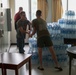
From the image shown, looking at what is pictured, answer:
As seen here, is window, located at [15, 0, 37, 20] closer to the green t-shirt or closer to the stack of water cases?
the stack of water cases

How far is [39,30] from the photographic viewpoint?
464 cm

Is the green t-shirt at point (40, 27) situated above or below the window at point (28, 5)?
below

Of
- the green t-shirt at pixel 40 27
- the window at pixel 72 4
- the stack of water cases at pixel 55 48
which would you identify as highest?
the window at pixel 72 4

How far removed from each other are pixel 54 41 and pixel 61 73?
2.99 ft

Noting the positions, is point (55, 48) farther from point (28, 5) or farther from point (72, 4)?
point (28, 5)

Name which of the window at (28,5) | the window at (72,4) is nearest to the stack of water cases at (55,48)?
the window at (72,4)

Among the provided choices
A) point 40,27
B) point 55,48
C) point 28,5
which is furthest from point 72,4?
point 40,27

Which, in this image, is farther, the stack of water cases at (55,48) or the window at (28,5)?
the window at (28,5)

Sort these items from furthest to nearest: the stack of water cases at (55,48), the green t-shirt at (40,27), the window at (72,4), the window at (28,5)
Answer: the window at (28,5) → the window at (72,4) → the stack of water cases at (55,48) → the green t-shirt at (40,27)

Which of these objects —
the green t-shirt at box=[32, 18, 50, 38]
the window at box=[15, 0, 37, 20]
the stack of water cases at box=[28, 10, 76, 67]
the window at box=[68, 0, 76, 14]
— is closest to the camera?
the green t-shirt at box=[32, 18, 50, 38]

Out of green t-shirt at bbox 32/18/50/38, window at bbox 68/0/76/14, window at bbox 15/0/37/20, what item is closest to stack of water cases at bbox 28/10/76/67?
green t-shirt at bbox 32/18/50/38

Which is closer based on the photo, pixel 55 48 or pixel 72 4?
pixel 55 48

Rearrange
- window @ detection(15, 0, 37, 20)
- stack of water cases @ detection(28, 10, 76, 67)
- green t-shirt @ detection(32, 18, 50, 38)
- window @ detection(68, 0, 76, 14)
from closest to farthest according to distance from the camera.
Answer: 1. green t-shirt @ detection(32, 18, 50, 38)
2. stack of water cases @ detection(28, 10, 76, 67)
3. window @ detection(68, 0, 76, 14)
4. window @ detection(15, 0, 37, 20)

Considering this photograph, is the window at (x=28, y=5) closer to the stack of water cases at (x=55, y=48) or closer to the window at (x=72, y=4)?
the window at (x=72, y=4)
